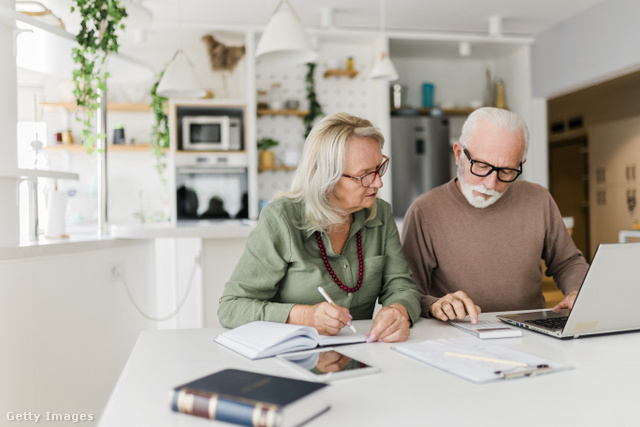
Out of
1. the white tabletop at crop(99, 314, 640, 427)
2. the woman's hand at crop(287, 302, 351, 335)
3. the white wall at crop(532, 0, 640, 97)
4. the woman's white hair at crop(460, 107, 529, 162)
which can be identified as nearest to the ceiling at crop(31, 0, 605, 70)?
the white wall at crop(532, 0, 640, 97)

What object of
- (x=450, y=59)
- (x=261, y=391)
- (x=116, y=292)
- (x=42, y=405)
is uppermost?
(x=450, y=59)

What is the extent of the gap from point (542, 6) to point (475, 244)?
3842 mm

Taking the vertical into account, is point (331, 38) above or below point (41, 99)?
above

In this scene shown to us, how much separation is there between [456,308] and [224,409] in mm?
851

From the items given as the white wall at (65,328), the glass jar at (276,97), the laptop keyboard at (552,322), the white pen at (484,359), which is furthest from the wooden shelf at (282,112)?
the white pen at (484,359)

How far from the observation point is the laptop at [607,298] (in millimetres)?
1224

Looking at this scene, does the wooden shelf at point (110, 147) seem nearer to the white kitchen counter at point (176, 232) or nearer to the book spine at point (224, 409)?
the white kitchen counter at point (176, 232)

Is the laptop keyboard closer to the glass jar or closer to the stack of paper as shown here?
the stack of paper

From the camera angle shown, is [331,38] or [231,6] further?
[331,38]

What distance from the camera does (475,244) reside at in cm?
190

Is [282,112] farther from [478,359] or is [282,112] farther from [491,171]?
[478,359]

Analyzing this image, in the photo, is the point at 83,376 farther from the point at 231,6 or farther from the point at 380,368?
the point at 231,6

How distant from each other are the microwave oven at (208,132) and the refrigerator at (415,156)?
5.30 ft

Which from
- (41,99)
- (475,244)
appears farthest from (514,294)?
(41,99)
